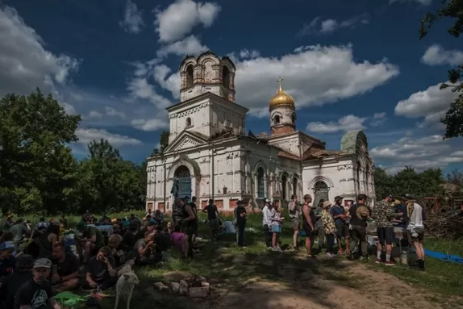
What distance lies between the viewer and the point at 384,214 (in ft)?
29.3

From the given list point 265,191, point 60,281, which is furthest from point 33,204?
point 60,281

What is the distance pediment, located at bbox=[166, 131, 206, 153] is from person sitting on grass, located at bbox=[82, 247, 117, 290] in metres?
18.4

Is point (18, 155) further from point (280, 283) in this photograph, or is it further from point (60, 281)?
point (280, 283)

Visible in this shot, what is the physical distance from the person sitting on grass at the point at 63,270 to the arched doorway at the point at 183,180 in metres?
18.0

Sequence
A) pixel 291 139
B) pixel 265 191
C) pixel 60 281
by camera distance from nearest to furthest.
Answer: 1. pixel 60 281
2. pixel 265 191
3. pixel 291 139

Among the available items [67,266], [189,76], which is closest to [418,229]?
[67,266]

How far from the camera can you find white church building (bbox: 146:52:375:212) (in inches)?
931

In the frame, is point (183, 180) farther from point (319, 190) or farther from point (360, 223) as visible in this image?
point (360, 223)

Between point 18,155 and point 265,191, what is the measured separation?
17866 mm

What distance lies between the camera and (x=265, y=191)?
25.3m

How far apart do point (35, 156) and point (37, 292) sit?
23.3m

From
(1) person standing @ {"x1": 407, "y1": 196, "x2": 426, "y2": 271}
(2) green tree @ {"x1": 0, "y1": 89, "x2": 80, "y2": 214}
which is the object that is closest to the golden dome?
(2) green tree @ {"x1": 0, "y1": 89, "x2": 80, "y2": 214}

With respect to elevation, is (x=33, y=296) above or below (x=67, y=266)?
above

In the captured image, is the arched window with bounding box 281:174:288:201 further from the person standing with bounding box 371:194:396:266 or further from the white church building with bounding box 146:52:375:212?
the person standing with bounding box 371:194:396:266
